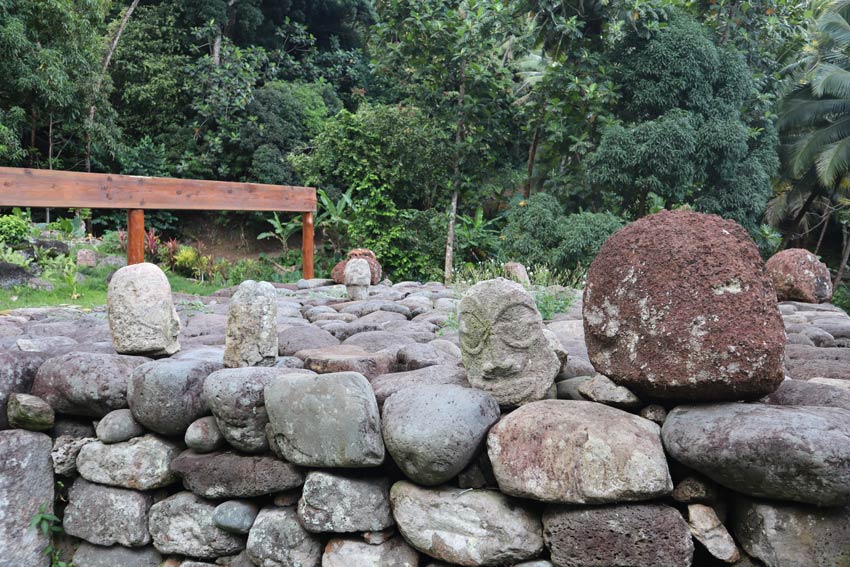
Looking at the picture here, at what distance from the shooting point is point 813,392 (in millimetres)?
2703

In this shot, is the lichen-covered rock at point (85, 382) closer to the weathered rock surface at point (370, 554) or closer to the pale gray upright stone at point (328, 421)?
the pale gray upright stone at point (328, 421)

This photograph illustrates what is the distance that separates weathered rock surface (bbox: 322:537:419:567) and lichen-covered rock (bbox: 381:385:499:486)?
0.35m

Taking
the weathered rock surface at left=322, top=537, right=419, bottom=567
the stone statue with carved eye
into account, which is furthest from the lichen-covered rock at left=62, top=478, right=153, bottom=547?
the stone statue with carved eye

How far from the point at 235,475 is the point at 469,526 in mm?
1148

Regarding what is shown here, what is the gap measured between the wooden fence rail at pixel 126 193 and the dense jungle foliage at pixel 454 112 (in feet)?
14.0

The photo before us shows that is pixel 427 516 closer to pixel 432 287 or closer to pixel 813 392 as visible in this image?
pixel 813 392

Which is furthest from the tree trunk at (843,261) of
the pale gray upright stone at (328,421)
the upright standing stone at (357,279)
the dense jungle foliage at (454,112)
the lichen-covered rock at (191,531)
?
the lichen-covered rock at (191,531)

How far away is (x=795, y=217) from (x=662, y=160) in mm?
12373

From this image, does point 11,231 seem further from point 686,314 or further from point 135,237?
point 686,314

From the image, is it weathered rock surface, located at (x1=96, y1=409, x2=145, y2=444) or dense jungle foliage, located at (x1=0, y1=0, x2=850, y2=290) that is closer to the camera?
weathered rock surface, located at (x1=96, y1=409, x2=145, y2=444)

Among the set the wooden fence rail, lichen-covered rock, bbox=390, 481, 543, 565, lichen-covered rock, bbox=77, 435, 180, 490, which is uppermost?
the wooden fence rail

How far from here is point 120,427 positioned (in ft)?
10.8

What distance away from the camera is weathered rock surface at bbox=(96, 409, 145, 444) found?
329 cm

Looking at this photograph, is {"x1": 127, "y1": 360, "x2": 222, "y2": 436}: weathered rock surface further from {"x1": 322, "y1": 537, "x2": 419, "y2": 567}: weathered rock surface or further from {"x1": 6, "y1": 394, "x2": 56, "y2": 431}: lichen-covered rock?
{"x1": 322, "y1": 537, "x2": 419, "y2": 567}: weathered rock surface
